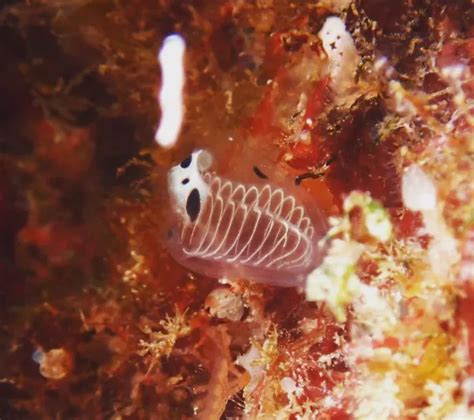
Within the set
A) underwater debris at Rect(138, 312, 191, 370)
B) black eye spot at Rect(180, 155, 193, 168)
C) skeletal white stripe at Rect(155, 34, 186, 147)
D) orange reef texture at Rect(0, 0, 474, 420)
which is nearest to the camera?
orange reef texture at Rect(0, 0, 474, 420)

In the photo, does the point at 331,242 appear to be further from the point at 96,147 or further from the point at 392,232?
the point at 96,147

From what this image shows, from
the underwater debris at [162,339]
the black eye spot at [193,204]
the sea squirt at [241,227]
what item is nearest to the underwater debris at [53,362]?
the underwater debris at [162,339]

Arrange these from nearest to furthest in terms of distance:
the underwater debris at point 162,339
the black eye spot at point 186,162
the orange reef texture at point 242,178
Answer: the orange reef texture at point 242,178 → the black eye spot at point 186,162 → the underwater debris at point 162,339

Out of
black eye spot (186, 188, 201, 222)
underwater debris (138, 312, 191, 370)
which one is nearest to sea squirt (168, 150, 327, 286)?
black eye spot (186, 188, 201, 222)

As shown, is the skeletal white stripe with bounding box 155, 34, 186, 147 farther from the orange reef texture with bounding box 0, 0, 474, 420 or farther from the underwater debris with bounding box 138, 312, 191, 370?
the underwater debris with bounding box 138, 312, 191, 370

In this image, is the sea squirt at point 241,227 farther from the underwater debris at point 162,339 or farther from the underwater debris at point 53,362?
the underwater debris at point 53,362

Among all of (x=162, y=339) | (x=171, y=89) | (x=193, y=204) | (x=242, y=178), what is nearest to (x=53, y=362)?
(x=162, y=339)
